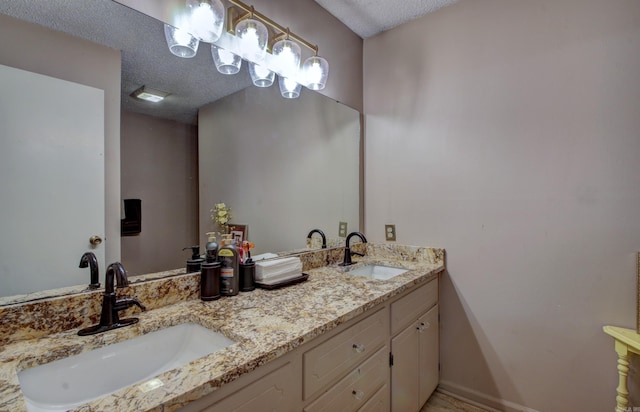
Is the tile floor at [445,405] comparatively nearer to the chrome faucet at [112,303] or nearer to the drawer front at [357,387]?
the drawer front at [357,387]

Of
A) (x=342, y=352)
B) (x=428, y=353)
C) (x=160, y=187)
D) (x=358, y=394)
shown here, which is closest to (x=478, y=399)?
(x=428, y=353)

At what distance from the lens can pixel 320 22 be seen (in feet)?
6.15

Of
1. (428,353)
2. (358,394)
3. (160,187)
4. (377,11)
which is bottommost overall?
(428,353)

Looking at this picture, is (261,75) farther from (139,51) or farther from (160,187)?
(160,187)

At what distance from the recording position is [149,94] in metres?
1.14

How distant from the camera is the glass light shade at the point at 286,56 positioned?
154cm

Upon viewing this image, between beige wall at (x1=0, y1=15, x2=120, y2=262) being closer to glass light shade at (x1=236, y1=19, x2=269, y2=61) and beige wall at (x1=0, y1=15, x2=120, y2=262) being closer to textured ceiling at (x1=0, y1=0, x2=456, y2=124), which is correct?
textured ceiling at (x1=0, y1=0, x2=456, y2=124)

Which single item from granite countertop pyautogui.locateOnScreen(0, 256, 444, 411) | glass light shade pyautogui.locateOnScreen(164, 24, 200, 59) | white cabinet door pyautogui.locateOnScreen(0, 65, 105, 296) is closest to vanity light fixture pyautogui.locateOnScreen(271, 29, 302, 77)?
glass light shade pyautogui.locateOnScreen(164, 24, 200, 59)

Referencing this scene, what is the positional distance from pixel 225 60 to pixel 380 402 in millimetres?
1690

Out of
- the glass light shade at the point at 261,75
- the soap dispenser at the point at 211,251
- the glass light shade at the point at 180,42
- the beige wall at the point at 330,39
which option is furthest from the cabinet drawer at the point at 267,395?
the beige wall at the point at 330,39

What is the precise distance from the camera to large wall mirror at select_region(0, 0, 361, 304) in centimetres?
104

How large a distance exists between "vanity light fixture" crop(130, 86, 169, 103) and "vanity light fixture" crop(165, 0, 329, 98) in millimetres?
187

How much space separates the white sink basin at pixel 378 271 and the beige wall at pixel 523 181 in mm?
253

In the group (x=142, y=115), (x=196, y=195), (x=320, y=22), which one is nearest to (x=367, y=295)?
(x=196, y=195)
